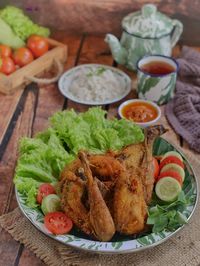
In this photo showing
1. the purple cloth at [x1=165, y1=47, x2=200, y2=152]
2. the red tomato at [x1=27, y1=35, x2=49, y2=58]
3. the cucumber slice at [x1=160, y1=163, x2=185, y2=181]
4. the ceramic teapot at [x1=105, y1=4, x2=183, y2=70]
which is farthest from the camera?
the red tomato at [x1=27, y1=35, x2=49, y2=58]

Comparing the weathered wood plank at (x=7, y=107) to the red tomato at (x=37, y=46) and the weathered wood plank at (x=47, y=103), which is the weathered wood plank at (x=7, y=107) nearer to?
the weathered wood plank at (x=47, y=103)

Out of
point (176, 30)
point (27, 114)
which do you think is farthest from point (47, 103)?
point (176, 30)

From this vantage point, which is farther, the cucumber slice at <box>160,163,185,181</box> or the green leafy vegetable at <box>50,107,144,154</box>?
the green leafy vegetable at <box>50,107,144,154</box>

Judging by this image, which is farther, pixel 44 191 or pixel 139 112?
pixel 139 112

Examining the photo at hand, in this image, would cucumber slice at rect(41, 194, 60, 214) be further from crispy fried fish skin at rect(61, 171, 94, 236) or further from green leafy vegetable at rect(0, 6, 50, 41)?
green leafy vegetable at rect(0, 6, 50, 41)

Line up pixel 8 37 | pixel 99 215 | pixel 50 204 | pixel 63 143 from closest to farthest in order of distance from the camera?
pixel 99 215 < pixel 50 204 < pixel 63 143 < pixel 8 37

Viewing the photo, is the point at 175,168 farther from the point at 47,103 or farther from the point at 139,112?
the point at 47,103

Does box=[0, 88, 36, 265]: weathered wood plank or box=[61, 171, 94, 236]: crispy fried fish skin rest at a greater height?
box=[61, 171, 94, 236]: crispy fried fish skin

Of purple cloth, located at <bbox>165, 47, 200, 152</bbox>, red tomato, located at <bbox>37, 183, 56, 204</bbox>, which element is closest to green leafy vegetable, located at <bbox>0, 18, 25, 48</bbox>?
purple cloth, located at <bbox>165, 47, 200, 152</bbox>
